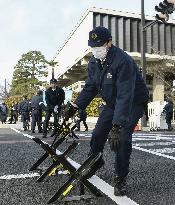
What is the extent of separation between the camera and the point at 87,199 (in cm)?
380

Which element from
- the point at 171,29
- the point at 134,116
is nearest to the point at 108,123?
the point at 134,116

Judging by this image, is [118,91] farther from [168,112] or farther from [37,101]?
[168,112]

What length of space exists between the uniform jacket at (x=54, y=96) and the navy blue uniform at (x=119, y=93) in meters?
7.31

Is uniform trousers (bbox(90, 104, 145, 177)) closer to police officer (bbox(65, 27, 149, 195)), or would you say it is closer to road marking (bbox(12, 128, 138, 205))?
police officer (bbox(65, 27, 149, 195))

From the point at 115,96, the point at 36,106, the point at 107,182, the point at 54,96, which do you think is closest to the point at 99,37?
the point at 115,96

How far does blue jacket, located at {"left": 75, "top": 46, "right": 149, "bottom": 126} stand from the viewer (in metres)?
3.88

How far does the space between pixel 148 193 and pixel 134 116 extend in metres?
0.78

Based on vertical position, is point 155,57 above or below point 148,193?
above

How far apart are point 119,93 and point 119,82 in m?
0.10

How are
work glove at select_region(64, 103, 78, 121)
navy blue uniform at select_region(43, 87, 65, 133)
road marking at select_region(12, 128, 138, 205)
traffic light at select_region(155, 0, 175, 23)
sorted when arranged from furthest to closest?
traffic light at select_region(155, 0, 175, 23) < navy blue uniform at select_region(43, 87, 65, 133) < work glove at select_region(64, 103, 78, 121) < road marking at select_region(12, 128, 138, 205)

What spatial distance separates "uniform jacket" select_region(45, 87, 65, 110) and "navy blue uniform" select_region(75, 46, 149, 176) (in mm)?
7306

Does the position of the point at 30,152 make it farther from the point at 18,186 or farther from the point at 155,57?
the point at 155,57

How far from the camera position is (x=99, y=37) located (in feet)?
12.9

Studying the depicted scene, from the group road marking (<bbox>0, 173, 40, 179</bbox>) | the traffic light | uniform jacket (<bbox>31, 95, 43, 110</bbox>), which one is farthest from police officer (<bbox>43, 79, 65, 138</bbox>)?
road marking (<bbox>0, 173, 40, 179</bbox>)
